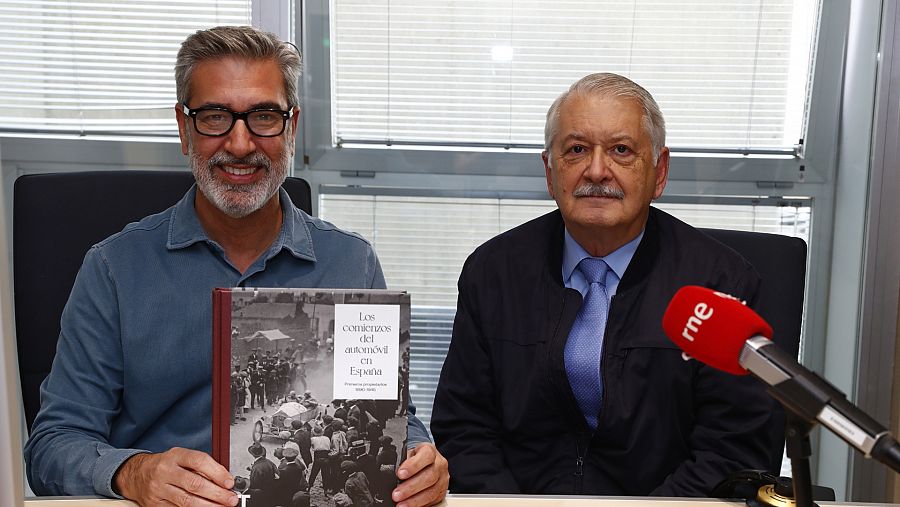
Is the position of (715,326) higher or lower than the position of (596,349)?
higher

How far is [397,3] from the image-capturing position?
105 inches

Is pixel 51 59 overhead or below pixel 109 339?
overhead

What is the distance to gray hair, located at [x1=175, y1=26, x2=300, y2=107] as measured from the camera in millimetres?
1559

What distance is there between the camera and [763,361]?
79 centimetres

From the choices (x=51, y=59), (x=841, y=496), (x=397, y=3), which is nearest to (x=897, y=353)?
(x=841, y=496)

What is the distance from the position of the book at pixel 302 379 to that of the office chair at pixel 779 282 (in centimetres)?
99

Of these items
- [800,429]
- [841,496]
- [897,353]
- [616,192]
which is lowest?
[841,496]

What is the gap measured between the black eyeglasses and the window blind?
119 cm

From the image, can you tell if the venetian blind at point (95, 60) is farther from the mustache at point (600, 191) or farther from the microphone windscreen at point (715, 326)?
the microphone windscreen at point (715, 326)

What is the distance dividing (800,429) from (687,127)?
206cm

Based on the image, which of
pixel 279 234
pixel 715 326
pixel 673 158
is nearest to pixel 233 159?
pixel 279 234

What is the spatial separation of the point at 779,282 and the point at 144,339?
3.99 feet

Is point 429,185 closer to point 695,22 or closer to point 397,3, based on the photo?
point 397,3

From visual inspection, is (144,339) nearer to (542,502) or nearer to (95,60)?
(542,502)
